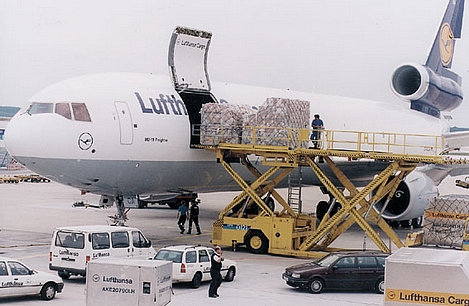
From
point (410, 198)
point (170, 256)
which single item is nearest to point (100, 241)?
point (170, 256)

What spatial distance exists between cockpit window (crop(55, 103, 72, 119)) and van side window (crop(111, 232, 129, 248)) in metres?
4.00

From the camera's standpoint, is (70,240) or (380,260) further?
(70,240)

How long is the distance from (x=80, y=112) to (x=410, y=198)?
13.1m

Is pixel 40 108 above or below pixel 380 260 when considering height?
above

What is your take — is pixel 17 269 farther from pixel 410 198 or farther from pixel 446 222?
pixel 410 198

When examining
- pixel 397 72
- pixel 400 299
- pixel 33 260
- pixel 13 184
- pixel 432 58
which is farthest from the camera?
pixel 13 184

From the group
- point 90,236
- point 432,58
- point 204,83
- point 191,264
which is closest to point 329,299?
point 191,264

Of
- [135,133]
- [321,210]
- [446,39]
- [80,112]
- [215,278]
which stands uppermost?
[446,39]

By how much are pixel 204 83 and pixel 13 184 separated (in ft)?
111

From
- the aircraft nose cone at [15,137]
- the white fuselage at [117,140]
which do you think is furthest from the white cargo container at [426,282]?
the aircraft nose cone at [15,137]

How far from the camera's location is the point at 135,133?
894 inches

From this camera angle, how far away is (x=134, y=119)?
22719 millimetres

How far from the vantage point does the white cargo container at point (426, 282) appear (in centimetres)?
1109

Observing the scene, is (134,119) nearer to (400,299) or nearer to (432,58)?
(400,299)
